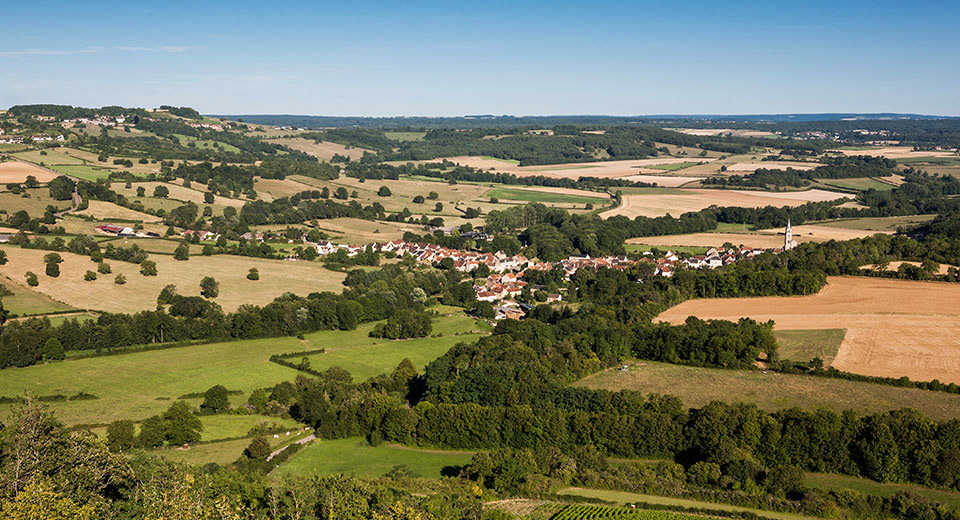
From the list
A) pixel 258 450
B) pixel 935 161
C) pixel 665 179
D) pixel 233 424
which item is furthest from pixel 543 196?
pixel 258 450

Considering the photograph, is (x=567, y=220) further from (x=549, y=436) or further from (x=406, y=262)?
(x=549, y=436)

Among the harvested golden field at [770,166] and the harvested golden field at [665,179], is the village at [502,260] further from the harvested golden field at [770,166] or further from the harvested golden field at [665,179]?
the harvested golden field at [770,166]

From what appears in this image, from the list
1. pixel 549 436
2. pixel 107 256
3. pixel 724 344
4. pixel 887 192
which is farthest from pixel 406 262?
pixel 887 192

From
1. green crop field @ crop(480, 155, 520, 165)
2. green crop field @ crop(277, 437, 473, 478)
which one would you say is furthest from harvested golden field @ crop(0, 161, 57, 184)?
green crop field @ crop(480, 155, 520, 165)

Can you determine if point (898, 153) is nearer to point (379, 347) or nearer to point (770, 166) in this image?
point (770, 166)

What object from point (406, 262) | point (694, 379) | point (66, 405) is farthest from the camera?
point (406, 262)

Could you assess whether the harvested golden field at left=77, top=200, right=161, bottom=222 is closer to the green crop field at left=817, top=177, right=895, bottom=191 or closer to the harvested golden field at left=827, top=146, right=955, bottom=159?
the green crop field at left=817, top=177, right=895, bottom=191

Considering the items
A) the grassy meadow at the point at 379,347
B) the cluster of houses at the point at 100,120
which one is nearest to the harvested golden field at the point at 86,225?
the grassy meadow at the point at 379,347

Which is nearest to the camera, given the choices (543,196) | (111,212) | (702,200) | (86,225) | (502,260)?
(502,260)
